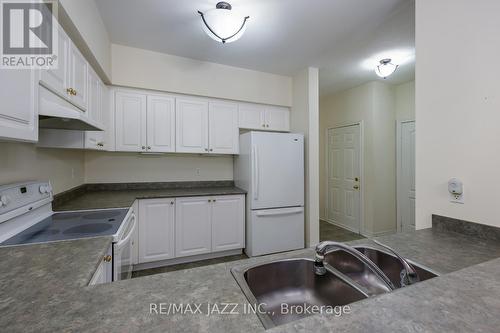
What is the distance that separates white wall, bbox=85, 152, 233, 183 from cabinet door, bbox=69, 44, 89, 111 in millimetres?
1187

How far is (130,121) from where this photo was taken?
260 cm

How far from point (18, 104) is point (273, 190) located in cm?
238

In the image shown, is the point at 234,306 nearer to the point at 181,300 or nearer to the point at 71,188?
the point at 181,300

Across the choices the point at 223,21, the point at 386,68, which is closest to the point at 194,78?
the point at 223,21

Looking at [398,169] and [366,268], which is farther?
[398,169]

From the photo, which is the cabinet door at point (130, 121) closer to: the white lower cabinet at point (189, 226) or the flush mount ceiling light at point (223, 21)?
the white lower cabinet at point (189, 226)

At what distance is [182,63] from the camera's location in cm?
278

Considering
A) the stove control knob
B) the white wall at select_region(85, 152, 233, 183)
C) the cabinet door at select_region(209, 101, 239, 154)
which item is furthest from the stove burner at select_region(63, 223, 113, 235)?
the cabinet door at select_region(209, 101, 239, 154)

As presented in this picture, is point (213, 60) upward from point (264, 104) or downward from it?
upward

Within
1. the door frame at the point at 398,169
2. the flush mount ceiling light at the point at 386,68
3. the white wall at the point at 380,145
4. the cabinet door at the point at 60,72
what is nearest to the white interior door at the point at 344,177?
the white wall at the point at 380,145

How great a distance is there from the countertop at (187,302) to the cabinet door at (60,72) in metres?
0.95

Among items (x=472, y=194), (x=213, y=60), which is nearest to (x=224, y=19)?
(x=213, y=60)

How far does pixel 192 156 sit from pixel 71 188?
4.77ft

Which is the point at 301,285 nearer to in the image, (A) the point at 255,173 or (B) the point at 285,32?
(A) the point at 255,173
